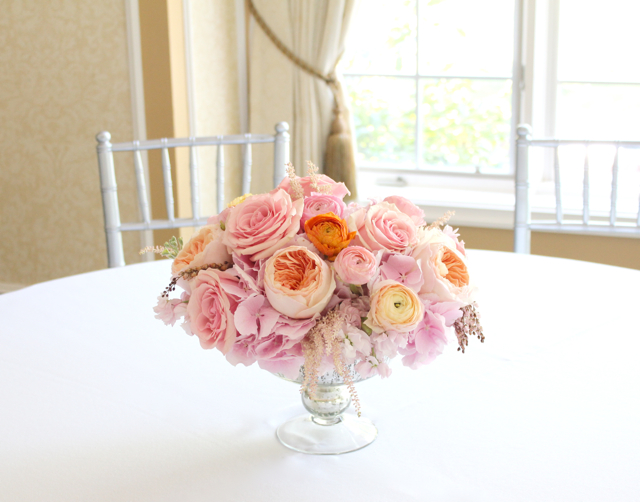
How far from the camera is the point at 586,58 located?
8.42ft

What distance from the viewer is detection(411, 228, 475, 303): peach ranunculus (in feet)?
2.25

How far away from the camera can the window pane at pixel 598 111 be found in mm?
2539

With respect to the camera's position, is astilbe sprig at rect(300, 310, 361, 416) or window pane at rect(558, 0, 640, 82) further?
window pane at rect(558, 0, 640, 82)

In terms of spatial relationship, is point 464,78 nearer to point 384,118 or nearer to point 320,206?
point 384,118

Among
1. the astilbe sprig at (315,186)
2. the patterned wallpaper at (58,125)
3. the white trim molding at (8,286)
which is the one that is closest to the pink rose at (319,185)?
the astilbe sprig at (315,186)

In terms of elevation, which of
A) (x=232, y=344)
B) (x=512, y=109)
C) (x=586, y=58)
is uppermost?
(x=586, y=58)

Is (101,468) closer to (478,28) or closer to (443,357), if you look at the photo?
(443,357)

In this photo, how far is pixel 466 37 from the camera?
8.94 ft

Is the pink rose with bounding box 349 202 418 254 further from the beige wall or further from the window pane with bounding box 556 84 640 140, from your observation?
the window pane with bounding box 556 84 640 140

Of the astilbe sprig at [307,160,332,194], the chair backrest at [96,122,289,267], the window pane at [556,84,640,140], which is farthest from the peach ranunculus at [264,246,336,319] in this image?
the window pane at [556,84,640,140]

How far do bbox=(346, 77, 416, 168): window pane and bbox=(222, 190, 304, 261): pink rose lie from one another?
2.18m

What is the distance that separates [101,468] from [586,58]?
7.82 ft

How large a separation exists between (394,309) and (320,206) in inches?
5.6

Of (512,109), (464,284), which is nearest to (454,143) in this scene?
(512,109)
